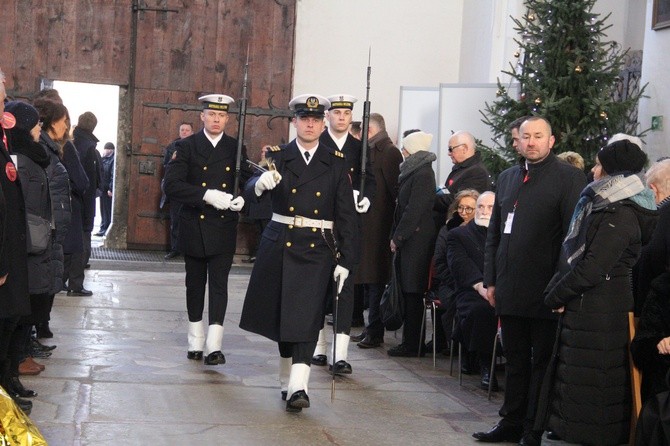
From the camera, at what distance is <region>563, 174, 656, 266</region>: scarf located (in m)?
5.39

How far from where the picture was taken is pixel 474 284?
25.0 ft

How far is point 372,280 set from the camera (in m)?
8.99

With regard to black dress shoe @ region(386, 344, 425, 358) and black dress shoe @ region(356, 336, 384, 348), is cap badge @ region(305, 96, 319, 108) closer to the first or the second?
black dress shoe @ region(386, 344, 425, 358)

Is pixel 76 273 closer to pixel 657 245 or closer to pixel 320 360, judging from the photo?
pixel 320 360

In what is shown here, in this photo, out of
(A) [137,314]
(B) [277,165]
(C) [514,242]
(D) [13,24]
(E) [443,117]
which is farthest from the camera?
(D) [13,24]

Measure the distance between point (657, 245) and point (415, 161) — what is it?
322 centimetres

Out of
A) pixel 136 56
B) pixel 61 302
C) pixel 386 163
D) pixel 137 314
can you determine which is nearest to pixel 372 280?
pixel 386 163

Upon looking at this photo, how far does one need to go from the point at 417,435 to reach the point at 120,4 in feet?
31.7

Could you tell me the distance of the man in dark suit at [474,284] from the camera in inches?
290

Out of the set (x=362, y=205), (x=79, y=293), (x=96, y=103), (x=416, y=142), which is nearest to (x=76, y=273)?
(x=79, y=293)

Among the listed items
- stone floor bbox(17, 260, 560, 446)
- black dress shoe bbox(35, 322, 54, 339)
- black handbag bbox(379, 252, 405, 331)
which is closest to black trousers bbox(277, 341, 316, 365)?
stone floor bbox(17, 260, 560, 446)

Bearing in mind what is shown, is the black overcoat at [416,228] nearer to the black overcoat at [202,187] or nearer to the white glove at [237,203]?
the black overcoat at [202,187]

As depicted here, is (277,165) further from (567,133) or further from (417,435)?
(567,133)

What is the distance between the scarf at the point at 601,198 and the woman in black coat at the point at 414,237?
3.11m
